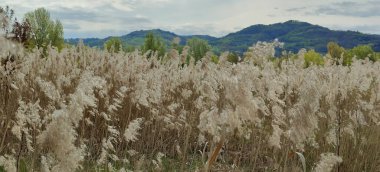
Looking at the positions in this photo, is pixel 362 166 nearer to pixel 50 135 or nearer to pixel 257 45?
pixel 257 45

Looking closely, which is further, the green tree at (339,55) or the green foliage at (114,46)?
the green tree at (339,55)

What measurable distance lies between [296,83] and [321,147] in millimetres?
1067

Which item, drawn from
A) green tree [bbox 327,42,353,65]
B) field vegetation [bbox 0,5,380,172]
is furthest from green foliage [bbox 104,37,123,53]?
green tree [bbox 327,42,353,65]

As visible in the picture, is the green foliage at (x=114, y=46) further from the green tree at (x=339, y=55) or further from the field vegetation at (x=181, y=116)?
the green tree at (x=339, y=55)

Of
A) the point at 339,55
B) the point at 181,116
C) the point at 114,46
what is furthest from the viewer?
the point at 339,55

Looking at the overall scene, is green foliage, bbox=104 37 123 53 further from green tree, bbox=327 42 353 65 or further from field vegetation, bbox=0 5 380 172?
green tree, bbox=327 42 353 65

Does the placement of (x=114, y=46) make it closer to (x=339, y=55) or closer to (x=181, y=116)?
(x=181, y=116)

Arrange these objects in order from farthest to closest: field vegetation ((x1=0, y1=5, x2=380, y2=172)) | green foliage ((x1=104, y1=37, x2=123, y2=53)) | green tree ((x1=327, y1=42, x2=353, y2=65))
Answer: green tree ((x1=327, y1=42, x2=353, y2=65)) → green foliage ((x1=104, y1=37, x2=123, y2=53)) → field vegetation ((x1=0, y1=5, x2=380, y2=172))

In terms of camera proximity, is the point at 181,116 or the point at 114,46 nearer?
the point at 181,116

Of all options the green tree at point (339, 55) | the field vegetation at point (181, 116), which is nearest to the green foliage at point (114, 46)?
the field vegetation at point (181, 116)

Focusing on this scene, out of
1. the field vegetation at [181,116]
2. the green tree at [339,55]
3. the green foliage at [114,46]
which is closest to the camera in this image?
the field vegetation at [181,116]

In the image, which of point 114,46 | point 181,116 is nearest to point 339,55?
point 114,46

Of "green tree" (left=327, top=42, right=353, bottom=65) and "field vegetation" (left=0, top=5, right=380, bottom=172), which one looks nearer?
"field vegetation" (left=0, top=5, right=380, bottom=172)

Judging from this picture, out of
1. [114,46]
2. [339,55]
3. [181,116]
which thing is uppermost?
[114,46]
